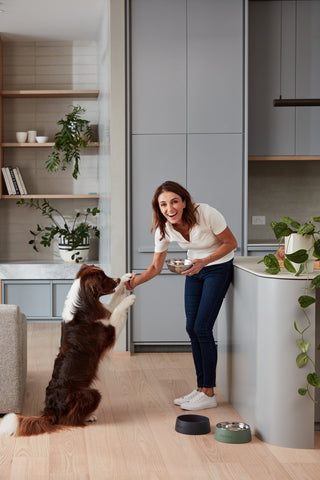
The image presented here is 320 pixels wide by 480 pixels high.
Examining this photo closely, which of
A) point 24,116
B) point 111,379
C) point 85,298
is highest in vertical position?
point 24,116

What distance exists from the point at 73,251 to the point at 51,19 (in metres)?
2.12

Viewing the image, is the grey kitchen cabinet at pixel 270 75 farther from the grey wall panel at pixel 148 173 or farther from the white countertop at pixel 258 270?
the white countertop at pixel 258 270

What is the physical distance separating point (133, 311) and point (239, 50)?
2.16 metres

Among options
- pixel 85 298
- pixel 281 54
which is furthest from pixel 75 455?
pixel 281 54

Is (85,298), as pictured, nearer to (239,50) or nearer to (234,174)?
(234,174)

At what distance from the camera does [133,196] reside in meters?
4.64

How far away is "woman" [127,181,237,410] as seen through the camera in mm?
3191

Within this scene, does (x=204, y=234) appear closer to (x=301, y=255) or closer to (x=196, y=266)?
(x=196, y=266)

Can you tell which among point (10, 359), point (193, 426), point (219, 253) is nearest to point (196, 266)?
point (219, 253)

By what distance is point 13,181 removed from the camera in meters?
5.91

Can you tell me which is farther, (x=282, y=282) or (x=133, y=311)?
(x=133, y=311)

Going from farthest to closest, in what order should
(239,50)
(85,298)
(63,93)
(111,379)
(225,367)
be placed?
(63,93) < (239,50) < (111,379) < (225,367) < (85,298)

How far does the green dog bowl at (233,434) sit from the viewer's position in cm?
279

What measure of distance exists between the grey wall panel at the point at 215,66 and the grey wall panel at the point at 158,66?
77mm
